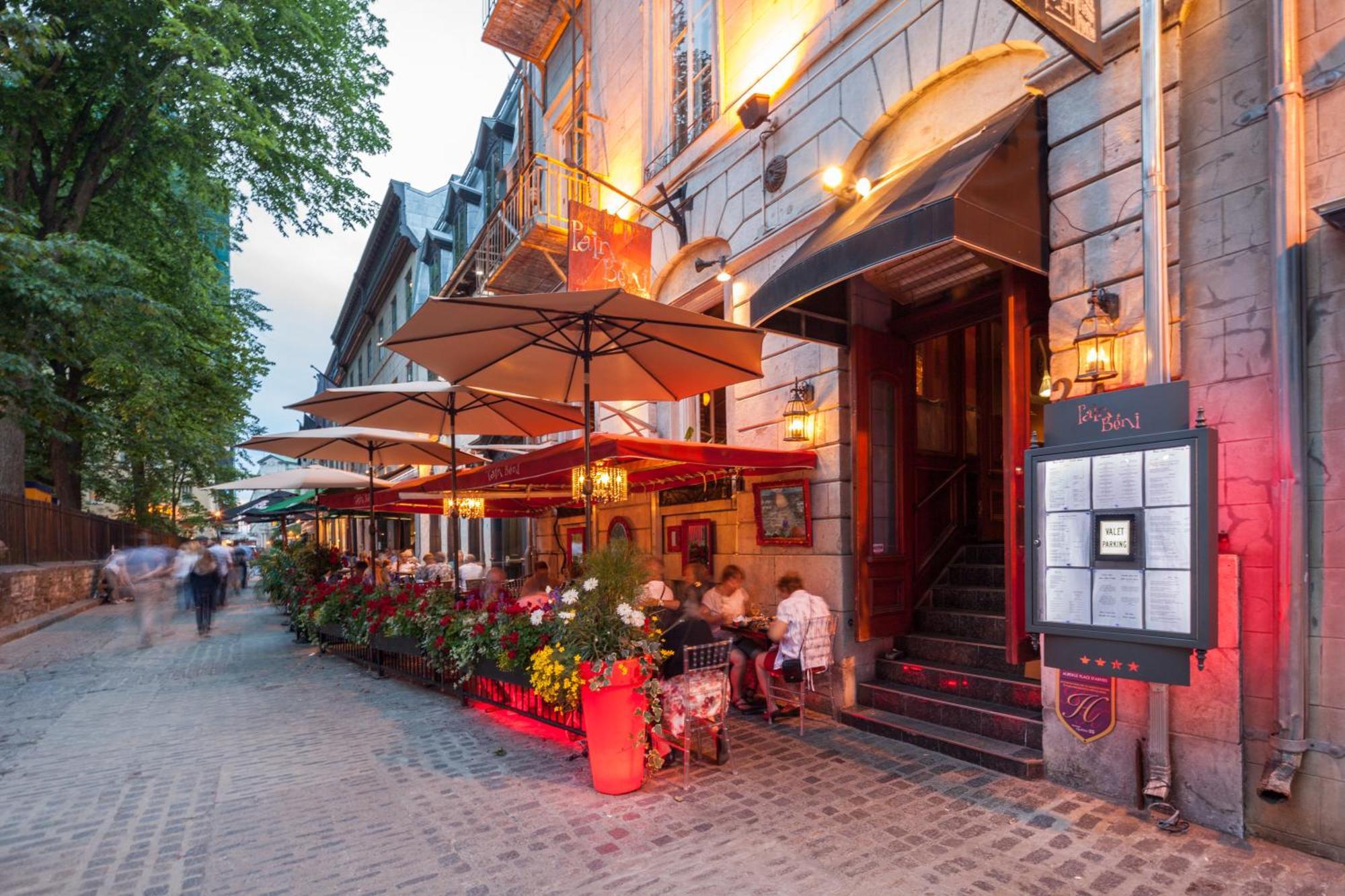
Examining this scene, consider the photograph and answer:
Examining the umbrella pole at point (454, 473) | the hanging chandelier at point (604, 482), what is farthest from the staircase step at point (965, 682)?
the umbrella pole at point (454, 473)

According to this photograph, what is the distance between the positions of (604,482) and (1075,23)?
5.14 m

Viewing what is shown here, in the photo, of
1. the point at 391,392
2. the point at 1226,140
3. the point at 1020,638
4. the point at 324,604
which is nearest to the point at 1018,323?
the point at 1226,140

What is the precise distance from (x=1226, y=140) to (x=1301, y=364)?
4.97ft

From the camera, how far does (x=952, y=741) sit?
579 cm

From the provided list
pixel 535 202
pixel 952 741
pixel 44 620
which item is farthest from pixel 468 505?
pixel 44 620

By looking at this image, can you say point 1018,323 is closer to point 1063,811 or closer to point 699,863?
point 1063,811

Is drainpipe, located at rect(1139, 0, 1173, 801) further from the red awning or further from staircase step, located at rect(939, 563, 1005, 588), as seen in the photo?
the red awning

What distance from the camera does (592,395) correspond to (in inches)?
330

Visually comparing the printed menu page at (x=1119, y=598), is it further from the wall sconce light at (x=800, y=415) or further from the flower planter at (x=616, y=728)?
the wall sconce light at (x=800, y=415)

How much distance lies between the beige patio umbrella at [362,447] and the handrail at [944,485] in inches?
247

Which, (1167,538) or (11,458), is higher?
(11,458)

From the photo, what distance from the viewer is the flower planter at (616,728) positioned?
5.14m

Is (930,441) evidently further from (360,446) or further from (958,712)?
(360,446)

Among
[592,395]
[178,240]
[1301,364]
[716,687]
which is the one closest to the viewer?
[1301,364]
